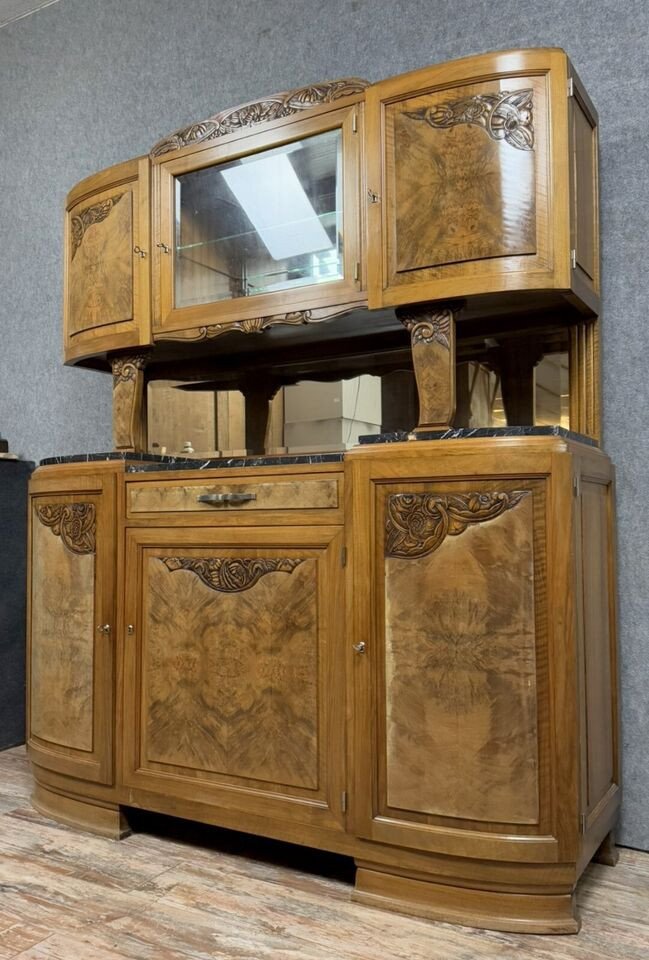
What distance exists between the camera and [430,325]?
1756mm

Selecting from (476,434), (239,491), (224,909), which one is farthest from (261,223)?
(224,909)

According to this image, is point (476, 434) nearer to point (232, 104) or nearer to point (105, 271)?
point (105, 271)

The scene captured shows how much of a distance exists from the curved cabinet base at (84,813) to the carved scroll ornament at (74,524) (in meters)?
0.66

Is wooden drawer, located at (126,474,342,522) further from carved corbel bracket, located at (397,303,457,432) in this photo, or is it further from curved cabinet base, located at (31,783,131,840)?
curved cabinet base, located at (31,783,131,840)

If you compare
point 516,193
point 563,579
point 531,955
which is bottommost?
point 531,955

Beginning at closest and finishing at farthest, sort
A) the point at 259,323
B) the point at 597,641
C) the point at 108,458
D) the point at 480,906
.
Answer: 1. the point at 480,906
2. the point at 597,641
3. the point at 259,323
4. the point at 108,458

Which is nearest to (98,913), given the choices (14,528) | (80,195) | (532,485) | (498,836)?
(498,836)

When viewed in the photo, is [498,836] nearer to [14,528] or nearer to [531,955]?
[531,955]

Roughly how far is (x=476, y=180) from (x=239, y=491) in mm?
860

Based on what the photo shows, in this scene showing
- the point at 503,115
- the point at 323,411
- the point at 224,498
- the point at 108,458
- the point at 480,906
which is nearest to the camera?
the point at 480,906

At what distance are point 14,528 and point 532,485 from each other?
6.56 ft

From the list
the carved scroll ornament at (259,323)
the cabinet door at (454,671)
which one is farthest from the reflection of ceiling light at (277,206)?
the cabinet door at (454,671)

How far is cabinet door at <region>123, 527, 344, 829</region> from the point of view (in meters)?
1.72

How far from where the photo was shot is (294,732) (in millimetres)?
1748
